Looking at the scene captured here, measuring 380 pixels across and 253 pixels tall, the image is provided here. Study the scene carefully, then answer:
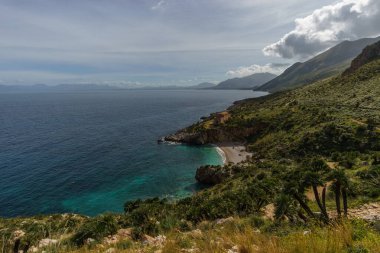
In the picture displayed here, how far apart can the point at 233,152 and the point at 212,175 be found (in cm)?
2166

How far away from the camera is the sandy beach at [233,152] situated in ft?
206

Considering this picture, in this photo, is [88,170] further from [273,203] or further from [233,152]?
[273,203]

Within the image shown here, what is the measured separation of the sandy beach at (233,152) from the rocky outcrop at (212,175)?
33.6 ft

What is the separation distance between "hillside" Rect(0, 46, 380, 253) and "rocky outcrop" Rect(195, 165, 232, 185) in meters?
0.41

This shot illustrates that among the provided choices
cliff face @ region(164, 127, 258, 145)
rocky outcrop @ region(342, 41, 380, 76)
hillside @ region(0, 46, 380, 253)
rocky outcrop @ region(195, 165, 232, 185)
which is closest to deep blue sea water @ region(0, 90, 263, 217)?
rocky outcrop @ region(195, 165, 232, 185)

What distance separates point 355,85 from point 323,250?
88358 mm

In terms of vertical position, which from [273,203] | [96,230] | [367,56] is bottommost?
[96,230]

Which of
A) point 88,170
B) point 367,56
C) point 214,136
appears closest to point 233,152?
point 214,136

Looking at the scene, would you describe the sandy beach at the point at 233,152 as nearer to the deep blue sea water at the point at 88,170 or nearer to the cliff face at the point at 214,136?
the deep blue sea water at the point at 88,170

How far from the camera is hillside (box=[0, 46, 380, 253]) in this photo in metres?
6.17

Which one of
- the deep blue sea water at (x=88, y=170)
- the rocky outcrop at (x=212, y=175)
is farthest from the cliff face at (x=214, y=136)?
the rocky outcrop at (x=212, y=175)

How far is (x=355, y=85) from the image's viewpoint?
76.9m

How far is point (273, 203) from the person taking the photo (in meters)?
19.2

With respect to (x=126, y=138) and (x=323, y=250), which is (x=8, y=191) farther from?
(x=323, y=250)
